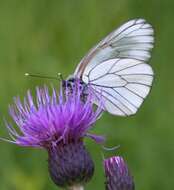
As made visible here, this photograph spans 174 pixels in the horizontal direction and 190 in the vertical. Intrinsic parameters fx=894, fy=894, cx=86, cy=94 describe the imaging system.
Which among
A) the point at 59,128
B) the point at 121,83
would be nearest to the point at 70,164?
the point at 59,128

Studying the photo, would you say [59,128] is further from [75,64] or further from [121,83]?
[75,64]

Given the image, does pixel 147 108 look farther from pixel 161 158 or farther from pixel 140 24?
pixel 140 24

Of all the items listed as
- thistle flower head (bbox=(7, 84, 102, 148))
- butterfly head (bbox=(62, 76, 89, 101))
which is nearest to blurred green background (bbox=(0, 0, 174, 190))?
butterfly head (bbox=(62, 76, 89, 101))

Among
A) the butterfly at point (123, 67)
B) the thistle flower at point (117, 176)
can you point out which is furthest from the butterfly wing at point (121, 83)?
the thistle flower at point (117, 176)

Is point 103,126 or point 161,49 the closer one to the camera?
point 103,126

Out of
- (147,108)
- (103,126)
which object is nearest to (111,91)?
(103,126)

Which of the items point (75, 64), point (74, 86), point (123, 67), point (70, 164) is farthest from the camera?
point (75, 64)

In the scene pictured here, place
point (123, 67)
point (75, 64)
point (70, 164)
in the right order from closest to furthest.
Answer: point (70, 164)
point (123, 67)
point (75, 64)
